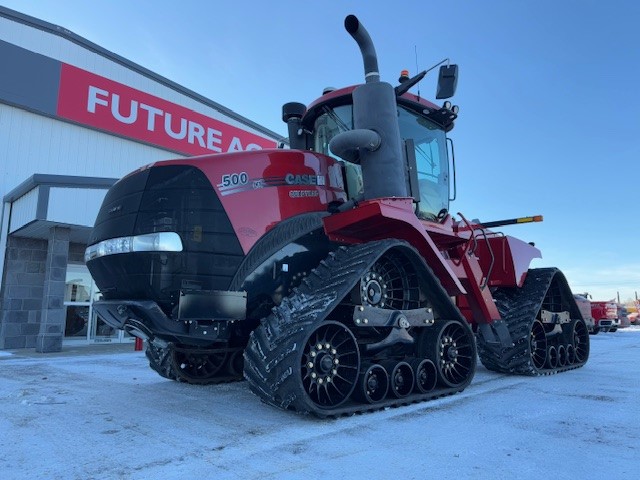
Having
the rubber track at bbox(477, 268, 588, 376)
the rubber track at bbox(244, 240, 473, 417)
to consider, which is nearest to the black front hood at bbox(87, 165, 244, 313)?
the rubber track at bbox(244, 240, 473, 417)

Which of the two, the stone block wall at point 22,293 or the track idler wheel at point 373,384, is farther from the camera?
the stone block wall at point 22,293

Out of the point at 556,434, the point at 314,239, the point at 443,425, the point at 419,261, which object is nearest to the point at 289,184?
the point at 314,239

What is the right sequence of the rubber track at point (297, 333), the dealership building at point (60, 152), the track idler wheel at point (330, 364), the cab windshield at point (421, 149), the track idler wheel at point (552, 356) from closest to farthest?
the rubber track at point (297, 333), the track idler wheel at point (330, 364), the cab windshield at point (421, 149), the track idler wheel at point (552, 356), the dealership building at point (60, 152)

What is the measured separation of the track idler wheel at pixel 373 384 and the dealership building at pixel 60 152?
8.89m

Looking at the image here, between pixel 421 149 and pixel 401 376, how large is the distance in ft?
8.25

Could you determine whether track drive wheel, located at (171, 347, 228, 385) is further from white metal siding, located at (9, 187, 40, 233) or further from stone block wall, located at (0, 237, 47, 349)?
stone block wall, located at (0, 237, 47, 349)

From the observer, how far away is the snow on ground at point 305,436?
2674 mm

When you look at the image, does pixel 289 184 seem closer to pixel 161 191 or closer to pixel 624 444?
pixel 161 191

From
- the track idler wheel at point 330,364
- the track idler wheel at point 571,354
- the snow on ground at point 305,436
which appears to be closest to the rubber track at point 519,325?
the track idler wheel at point 571,354

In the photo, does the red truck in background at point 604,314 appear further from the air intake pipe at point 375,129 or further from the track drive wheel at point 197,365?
the air intake pipe at point 375,129

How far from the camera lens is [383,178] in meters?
4.24

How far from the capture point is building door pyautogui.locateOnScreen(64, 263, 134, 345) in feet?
42.4

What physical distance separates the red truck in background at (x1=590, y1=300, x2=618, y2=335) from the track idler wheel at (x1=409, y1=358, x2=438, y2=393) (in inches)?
819

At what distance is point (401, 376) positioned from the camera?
452cm
